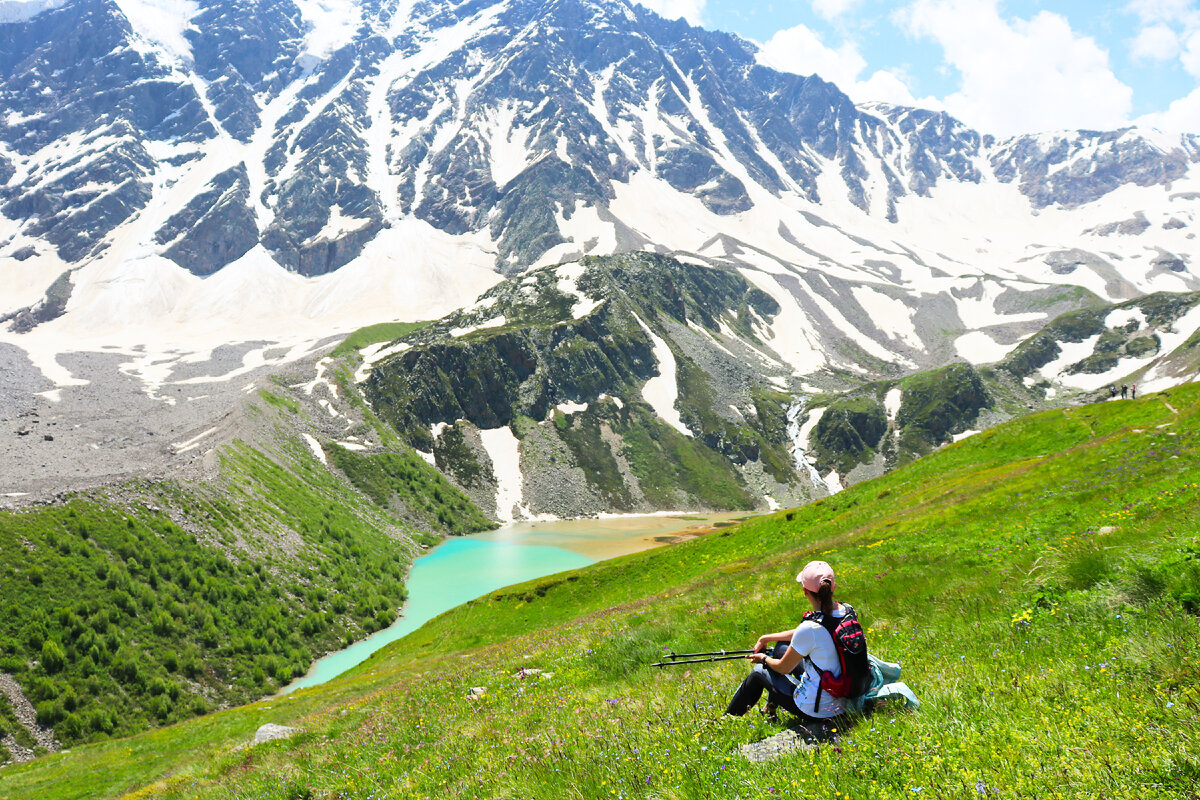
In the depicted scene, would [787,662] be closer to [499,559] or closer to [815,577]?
[815,577]

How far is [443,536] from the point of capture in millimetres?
131875

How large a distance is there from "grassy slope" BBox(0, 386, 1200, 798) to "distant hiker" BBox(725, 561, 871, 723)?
0.60 metres

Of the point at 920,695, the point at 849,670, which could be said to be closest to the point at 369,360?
the point at 849,670

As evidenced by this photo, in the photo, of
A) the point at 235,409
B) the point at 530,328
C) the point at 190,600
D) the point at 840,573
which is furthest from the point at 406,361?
the point at 840,573

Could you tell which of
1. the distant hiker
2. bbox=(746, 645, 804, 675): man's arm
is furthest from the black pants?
bbox=(746, 645, 804, 675): man's arm

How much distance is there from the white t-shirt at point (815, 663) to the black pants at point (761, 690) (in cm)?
→ 25

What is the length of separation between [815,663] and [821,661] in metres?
0.09

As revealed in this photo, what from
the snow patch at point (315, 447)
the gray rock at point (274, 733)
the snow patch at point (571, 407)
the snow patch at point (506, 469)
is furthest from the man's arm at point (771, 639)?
the snow patch at point (571, 407)

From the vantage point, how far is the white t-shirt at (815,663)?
26.1 feet

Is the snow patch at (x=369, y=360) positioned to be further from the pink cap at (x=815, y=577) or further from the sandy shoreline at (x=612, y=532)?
the pink cap at (x=815, y=577)

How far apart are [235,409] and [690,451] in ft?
394

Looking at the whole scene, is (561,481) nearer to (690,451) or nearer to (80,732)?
(690,451)

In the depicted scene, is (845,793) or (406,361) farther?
(406,361)

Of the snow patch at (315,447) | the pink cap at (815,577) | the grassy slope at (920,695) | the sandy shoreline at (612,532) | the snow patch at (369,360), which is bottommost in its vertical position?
the sandy shoreline at (612,532)
